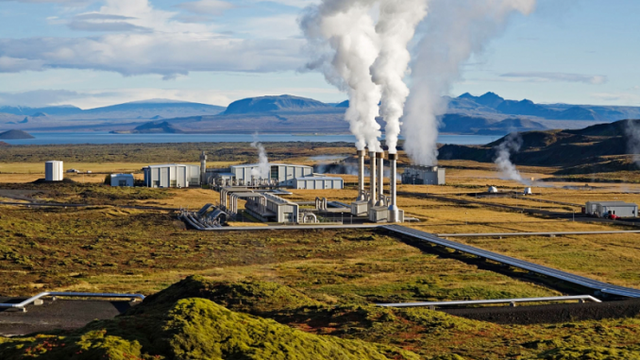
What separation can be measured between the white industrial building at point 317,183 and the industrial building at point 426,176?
20.9 m

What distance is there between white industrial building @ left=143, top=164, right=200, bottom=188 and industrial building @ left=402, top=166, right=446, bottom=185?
38.0 metres

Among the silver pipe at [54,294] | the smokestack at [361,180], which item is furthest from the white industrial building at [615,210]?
the silver pipe at [54,294]

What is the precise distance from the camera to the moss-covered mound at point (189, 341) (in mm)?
18688

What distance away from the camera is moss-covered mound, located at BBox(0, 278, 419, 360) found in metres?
18.7

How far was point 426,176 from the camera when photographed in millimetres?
125312

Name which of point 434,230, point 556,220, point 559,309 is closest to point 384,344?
point 559,309

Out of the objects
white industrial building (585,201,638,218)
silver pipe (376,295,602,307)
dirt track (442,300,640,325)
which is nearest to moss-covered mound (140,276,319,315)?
silver pipe (376,295,602,307)

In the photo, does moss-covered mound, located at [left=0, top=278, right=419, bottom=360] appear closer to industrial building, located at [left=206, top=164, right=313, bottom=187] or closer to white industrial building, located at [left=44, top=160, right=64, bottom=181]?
industrial building, located at [left=206, top=164, right=313, bottom=187]

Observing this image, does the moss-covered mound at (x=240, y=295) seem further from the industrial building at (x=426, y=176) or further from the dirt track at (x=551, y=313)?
the industrial building at (x=426, y=176)

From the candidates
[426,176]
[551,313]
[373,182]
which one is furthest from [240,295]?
[426,176]

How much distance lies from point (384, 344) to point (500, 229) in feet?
140

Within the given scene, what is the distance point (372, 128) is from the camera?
8031 cm

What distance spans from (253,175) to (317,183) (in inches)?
398

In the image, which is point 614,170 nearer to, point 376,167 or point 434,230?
point 376,167
